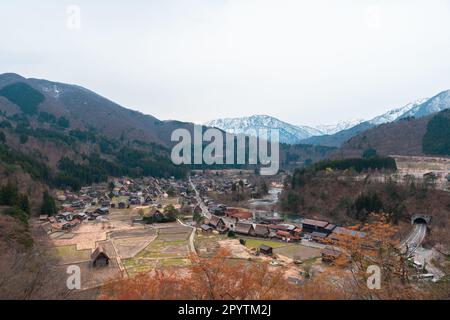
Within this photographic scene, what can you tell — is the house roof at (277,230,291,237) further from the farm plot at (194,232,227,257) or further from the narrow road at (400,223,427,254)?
the narrow road at (400,223,427,254)

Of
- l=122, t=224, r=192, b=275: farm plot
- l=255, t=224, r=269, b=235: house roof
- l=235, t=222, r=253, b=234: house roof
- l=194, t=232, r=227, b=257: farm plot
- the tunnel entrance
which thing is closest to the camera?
l=122, t=224, r=192, b=275: farm plot

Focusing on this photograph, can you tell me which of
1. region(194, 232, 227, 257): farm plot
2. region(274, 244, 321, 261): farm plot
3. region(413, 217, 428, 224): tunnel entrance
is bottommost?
region(274, 244, 321, 261): farm plot

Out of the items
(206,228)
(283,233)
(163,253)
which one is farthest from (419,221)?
(163,253)

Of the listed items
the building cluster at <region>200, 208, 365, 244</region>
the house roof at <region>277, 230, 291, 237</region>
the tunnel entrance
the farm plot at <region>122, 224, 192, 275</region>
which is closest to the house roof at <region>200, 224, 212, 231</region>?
the building cluster at <region>200, 208, 365, 244</region>

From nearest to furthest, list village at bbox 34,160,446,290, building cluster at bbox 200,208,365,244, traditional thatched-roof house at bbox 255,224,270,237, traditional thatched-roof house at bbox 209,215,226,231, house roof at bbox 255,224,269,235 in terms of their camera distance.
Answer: village at bbox 34,160,446,290, building cluster at bbox 200,208,365,244, traditional thatched-roof house at bbox 255,224,270,237, house roof at bbox 255,224,269,235, traditional thatched-roof house at bbox 209,215,226,231

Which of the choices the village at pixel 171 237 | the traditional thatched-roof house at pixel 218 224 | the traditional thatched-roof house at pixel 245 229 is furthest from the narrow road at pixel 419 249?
the traditional thatched-roof house at pixel 218 224

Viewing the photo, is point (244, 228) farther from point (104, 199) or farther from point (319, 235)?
point (104, 199)

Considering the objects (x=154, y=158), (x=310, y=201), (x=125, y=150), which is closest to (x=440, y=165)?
(x=310, y=201)
